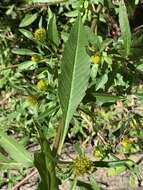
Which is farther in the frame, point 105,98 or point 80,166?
point 105,98

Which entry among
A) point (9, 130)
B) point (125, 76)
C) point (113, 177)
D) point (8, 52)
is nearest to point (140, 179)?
point (113, 177)

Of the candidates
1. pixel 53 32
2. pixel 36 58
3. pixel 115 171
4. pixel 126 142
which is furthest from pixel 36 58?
pixel 115 171

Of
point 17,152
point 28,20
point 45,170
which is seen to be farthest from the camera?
point 28,20

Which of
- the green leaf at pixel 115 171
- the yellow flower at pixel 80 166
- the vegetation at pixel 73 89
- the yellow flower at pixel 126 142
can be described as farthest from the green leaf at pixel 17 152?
the green leaf at pixel 115 171

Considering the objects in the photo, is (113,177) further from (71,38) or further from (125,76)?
Result: (71,38)

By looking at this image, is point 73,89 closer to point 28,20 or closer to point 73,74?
point 73,74

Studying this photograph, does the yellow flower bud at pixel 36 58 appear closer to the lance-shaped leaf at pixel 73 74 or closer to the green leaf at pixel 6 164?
the green leaf at pixel 6 164

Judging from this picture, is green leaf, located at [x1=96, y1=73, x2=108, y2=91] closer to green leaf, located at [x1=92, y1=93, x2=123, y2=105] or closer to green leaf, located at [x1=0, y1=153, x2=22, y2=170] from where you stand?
green leaf, located at [x1=92, y1=93, x2=123, y2=105]
